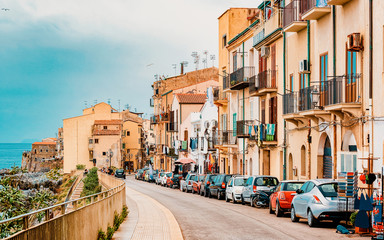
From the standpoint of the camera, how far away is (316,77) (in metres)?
28.9

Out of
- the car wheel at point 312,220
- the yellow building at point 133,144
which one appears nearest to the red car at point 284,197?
the car wheel at point 312,220

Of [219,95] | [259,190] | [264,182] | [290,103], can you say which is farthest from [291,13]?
[219,95]

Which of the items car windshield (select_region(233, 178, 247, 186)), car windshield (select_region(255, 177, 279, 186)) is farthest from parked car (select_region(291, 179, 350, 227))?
car windshield (select_region(233, 178, 247, 186))

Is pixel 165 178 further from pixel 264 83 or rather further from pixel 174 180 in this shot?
pixel 264 83

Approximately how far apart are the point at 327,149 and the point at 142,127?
4115 inches

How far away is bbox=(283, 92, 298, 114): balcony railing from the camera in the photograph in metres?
30.9

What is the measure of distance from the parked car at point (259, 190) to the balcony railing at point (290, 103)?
146 inches

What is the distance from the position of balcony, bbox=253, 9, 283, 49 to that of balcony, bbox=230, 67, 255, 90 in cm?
266

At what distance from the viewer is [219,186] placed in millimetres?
38812

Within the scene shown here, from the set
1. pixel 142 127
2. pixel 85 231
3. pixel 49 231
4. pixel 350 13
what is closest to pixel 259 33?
pixel 350 13

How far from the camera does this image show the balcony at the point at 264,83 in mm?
37834

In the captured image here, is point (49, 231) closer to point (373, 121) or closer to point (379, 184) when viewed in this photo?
point (379, 184)

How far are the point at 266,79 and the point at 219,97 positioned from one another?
1620 centimetres

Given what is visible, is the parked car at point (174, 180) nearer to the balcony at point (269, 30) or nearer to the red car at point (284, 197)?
the balcony at point (269, 30)
